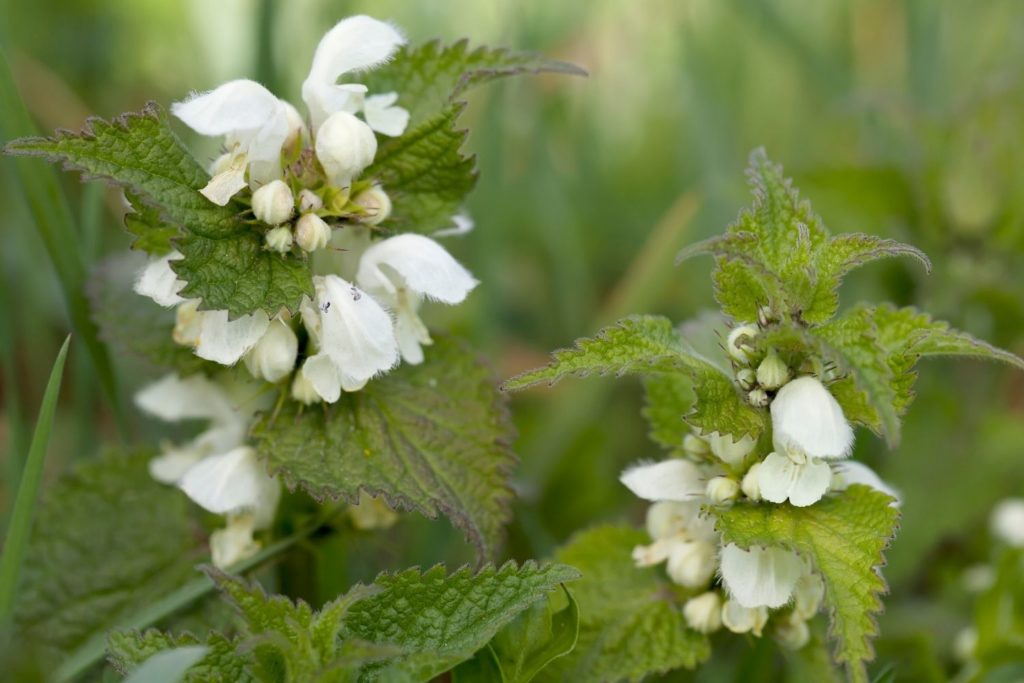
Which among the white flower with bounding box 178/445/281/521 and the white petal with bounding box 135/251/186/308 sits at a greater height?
the white petal with bounding box 135/251/186/308

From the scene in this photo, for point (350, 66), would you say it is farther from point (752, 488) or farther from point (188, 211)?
point (752, 488)

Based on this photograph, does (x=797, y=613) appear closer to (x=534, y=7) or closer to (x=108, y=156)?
(x=108, y=156)

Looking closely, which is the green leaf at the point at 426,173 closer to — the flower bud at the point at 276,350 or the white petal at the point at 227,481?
the flower bud at the point at 276,350

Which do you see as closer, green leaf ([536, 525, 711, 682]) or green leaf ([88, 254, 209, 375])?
green leaf ([536, 525, 711, 682])

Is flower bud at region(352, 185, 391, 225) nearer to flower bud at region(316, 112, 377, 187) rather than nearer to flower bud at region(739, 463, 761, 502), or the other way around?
flower bud at region(316, 112, 377, 187)

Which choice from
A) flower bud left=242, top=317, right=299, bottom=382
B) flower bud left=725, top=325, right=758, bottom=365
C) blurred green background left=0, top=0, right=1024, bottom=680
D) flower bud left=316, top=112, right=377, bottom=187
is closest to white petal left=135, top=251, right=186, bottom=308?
flower bud left=242, top=317, right=299, bottom=382

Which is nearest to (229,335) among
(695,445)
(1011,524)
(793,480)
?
(695,445)
